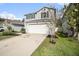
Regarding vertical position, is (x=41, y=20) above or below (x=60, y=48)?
above

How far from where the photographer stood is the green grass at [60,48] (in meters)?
2.07

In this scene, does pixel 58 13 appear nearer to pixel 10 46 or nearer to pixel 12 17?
pixel 12 17

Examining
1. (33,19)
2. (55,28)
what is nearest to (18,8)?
(33,19)

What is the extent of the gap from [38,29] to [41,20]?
4.9 inches

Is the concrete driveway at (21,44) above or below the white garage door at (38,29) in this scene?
below

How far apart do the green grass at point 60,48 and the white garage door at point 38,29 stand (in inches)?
4.1

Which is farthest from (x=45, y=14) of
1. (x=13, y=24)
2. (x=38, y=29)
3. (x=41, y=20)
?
(x=13, y=24)

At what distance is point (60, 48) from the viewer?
209 cm

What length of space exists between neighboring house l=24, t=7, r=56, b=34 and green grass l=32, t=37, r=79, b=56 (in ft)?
0.50

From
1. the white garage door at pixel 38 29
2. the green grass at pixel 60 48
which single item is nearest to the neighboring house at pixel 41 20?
the white garage door at pixel 38 29

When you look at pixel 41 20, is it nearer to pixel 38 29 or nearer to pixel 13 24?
pixel 38 29

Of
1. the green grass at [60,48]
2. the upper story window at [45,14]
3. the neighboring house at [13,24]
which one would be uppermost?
the upper story window at [45,14]

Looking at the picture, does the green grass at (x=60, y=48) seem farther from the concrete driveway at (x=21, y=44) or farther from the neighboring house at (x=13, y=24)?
the neighboring house at (x=13, y=24)

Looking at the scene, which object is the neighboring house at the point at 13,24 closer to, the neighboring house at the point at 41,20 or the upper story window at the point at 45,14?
the neighboring house at the point at 41,20
